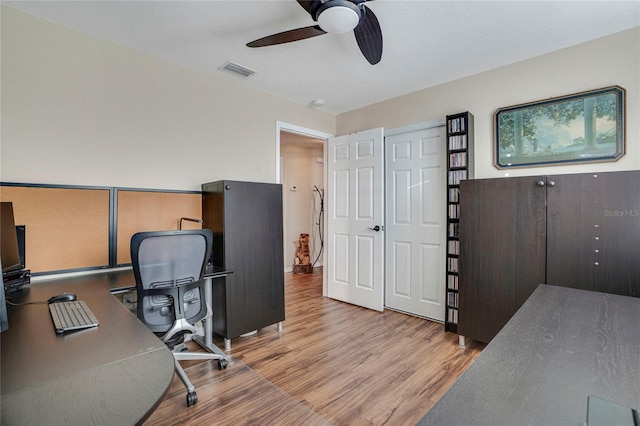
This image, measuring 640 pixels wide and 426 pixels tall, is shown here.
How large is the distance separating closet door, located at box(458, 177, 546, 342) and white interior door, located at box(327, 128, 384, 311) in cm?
105

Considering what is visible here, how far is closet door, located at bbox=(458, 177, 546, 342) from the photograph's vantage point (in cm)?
223

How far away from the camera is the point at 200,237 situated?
202 centimetres

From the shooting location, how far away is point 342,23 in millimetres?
1687

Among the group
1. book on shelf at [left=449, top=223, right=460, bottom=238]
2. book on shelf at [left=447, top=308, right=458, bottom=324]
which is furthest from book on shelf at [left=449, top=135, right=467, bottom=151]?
book on shelf at [left=447, top=308, right=458, bottom=324]

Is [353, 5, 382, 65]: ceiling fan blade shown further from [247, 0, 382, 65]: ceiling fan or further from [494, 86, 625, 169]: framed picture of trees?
[494, 86, 625, 169]: framed picture of trees

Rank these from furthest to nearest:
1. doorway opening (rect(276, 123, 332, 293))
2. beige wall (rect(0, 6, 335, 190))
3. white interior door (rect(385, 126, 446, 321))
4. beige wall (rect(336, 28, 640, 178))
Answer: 1. doorway opening (rect(276, 123, 332, 293))
2. white interior door (rect(385, 126, 446, 321))
3. beige wall (rect(336, 28, 640, 178))
4. beige wall (rect(0, 6, 335, 190))

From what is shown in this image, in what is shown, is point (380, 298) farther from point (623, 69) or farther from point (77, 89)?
point (77, 89)

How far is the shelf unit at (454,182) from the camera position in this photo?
2781 mm

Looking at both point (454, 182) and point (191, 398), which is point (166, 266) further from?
point (454, 182)

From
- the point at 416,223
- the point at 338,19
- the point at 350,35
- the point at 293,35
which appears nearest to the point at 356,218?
the point at 416,223

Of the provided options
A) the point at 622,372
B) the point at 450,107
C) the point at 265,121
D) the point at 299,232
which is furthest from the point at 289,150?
the point at 622,372

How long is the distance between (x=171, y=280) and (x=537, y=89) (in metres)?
3.24

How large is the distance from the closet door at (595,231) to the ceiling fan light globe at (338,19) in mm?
1771

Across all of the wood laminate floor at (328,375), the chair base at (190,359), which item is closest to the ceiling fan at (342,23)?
the wood laminate floor at (328,375)
